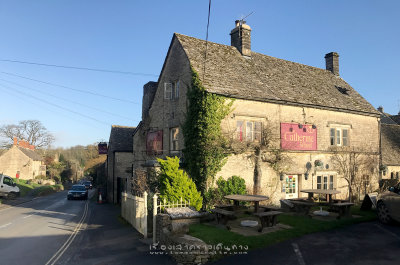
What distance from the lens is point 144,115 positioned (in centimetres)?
2192

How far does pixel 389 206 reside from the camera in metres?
11.6

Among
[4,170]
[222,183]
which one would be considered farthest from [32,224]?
[4,170]

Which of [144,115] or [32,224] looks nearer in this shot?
[32,224]

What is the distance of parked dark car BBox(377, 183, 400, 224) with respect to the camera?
11148mm

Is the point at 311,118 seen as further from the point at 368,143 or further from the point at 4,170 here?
the point at 4,170

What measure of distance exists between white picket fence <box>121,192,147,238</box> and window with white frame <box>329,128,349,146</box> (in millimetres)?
13373

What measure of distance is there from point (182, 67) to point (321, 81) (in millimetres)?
11623

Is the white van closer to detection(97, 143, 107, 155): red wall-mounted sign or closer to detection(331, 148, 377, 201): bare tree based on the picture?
detection(97, 143, 107, 155): red wall-mounted sign

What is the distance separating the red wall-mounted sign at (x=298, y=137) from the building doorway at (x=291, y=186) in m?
1.87

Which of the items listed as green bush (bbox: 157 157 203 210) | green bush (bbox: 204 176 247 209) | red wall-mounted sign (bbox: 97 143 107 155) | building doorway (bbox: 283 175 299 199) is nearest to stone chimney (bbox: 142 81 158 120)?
green bush (bbox: 204 176 247 209)

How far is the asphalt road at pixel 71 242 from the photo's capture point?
944 centimetres

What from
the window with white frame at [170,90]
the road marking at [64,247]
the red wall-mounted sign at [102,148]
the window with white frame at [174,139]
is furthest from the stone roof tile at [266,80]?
the red wall-mounted sign at [102,148]

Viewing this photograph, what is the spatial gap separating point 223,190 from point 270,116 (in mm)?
5310

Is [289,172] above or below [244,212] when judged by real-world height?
above
